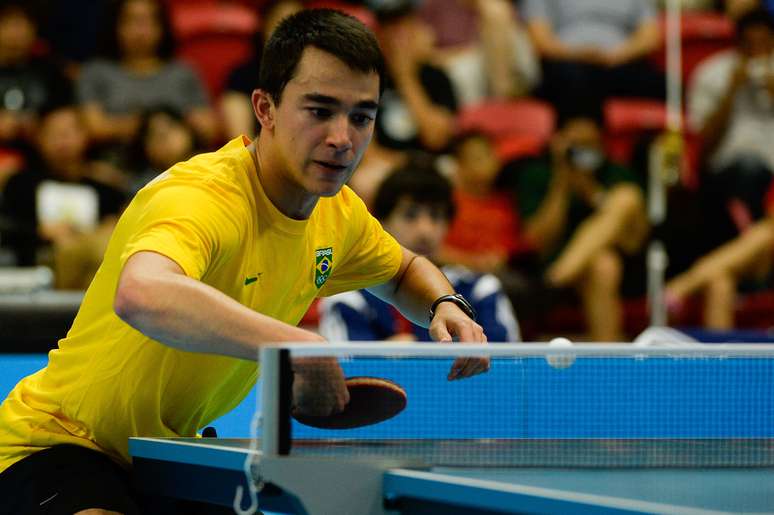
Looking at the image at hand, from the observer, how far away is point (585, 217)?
29.9 feet

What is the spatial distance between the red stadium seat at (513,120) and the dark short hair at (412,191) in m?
3.67

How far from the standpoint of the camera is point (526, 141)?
31.7ft

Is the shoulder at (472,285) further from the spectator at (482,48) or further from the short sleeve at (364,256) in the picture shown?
the spectator at (482,48)

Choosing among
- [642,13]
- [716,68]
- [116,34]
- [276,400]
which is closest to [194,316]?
[276,400]

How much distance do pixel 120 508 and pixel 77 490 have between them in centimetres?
11

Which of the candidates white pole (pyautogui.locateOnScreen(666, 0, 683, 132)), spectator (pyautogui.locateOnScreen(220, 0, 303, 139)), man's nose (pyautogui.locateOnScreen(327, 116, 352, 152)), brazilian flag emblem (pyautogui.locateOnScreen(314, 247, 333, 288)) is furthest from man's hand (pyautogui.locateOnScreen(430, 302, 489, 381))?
white pole (pyautogui.locateOnScreen(666, 0, 683, 132))

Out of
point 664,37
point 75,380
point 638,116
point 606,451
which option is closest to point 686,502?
point 606,451

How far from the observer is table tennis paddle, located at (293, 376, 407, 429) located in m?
2.67

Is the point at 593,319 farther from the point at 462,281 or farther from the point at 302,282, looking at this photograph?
the point at 302,282

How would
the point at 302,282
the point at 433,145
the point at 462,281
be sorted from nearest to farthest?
the point at 302,282 < the point at 462,281 < the point at 433,145

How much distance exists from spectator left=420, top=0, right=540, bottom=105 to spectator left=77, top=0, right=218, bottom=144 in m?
2.12

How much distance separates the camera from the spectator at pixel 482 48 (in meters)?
9.91

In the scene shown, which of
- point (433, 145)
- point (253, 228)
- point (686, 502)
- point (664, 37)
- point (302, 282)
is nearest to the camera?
point (686, 502)

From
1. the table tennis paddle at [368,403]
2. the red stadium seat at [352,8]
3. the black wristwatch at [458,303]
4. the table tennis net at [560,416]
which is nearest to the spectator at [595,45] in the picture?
the red stadium seat at [352,8]
